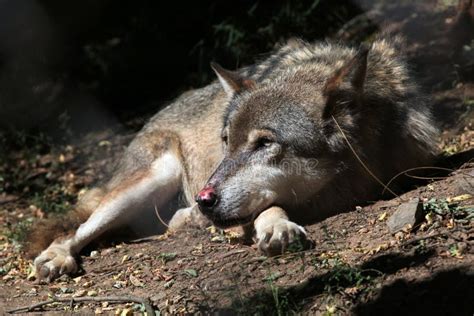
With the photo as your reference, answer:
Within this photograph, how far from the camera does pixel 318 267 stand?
4258 millimetres

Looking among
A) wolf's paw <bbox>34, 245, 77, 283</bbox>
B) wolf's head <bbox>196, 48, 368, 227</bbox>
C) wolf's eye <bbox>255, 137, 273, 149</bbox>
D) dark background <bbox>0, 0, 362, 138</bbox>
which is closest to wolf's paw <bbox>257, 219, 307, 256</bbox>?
wolf's head <bbox>196, 48, 368, 227</bbox>

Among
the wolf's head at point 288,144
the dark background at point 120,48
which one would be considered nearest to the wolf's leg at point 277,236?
the wolf's head at point 288,144

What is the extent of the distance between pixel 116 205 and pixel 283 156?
175 centimetres

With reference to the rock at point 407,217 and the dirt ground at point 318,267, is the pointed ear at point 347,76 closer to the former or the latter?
A: the dirt ground at point 318,267

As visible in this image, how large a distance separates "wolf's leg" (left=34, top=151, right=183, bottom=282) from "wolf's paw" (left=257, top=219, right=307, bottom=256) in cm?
171

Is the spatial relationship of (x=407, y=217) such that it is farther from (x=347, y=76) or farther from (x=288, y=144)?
(x=347, y=76)

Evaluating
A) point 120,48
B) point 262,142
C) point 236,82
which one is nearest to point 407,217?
point 262,142

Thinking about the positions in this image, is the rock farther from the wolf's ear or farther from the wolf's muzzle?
the wolf's ear

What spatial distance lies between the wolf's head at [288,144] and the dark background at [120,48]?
375cm

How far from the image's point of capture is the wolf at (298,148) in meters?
4.99

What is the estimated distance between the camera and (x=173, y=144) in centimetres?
655

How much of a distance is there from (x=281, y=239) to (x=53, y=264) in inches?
75.1

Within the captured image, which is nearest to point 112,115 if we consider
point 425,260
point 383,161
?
point 383,161

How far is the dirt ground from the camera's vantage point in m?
3.84
